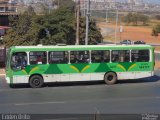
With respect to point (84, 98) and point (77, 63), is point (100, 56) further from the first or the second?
point (84, 98)

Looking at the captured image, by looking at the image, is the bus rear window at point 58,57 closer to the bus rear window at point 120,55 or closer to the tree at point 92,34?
the bus rear window at point 120,55

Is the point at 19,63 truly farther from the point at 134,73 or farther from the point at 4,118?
the point at 4,118

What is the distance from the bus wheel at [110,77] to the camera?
2628 cm

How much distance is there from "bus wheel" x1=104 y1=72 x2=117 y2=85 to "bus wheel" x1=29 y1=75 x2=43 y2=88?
371 cm

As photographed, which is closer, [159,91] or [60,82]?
[159,91]

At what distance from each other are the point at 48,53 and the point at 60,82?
90.9 inches

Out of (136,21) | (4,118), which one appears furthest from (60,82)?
(136,21)

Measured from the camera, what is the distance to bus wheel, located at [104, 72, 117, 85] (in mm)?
26281

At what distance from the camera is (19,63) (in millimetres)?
25047

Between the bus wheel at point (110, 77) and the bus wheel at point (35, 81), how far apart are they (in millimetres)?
3709

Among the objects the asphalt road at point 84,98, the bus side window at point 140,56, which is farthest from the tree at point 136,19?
the bus side window at point 140,56

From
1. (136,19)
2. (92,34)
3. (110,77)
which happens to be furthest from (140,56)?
(136,19)

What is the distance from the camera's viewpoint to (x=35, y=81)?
25.3 m

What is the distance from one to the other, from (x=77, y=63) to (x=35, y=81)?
2.55 metres
